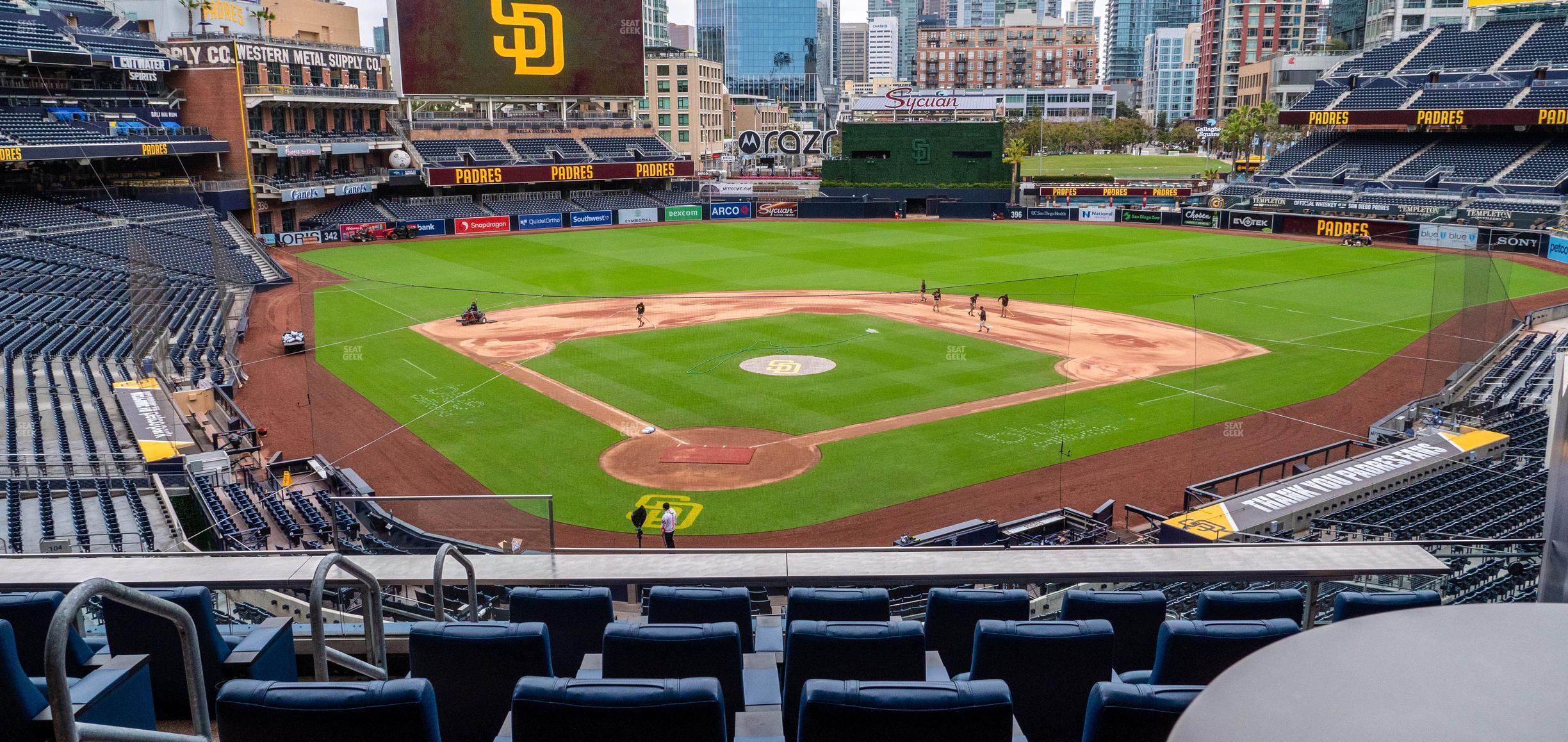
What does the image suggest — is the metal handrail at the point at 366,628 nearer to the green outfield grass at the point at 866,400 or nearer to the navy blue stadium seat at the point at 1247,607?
the navy blue stadium seat at the point at 1247,607

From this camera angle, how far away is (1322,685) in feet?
9.04

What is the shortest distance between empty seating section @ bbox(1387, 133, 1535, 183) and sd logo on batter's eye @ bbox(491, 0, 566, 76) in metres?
51.8

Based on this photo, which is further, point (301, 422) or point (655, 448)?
point (301, 422)

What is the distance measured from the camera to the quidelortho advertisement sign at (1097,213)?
237 feet

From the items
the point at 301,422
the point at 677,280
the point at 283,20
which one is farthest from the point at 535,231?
the point at 301,422

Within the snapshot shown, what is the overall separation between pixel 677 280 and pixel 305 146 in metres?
30.7

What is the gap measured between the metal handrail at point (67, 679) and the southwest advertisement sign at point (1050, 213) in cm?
7278

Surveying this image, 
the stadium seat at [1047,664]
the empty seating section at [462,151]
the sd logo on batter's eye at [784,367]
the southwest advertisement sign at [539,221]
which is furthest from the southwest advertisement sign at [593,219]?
the stadium seat at [1047,664]

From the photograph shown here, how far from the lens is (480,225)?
68.4m

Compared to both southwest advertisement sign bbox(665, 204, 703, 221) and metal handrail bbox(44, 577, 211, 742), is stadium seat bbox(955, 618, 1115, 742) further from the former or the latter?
southwest advertisement sign bbox(665, 204, 703, 221)

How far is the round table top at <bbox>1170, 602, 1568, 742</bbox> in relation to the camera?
2570 millimetres

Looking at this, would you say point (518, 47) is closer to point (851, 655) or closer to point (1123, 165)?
point (851, 655)

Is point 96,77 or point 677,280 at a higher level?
point 96,77

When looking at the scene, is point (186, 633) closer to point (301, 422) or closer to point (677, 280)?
point (301, 422)
